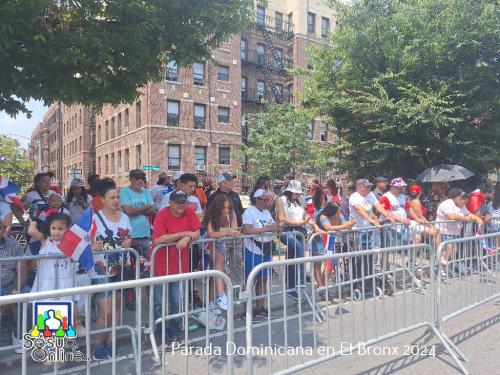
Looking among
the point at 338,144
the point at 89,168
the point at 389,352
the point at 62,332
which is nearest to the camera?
the point at 62,332

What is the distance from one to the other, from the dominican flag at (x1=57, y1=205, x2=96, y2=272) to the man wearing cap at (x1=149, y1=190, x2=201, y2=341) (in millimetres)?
737

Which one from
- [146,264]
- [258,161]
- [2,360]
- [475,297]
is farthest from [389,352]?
[258,161]

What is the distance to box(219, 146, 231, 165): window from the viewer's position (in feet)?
103

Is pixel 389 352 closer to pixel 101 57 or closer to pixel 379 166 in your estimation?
pixel 101 57

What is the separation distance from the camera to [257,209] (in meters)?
6.00

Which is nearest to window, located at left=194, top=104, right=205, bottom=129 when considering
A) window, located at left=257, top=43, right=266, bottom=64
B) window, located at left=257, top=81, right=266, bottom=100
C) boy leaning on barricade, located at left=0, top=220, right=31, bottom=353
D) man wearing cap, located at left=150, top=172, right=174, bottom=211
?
window, located at left=257, top=81, right=266, bottom=100

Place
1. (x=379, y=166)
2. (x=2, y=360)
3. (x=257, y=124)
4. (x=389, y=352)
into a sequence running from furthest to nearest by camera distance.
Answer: (x=257, y=124) → (x=379, y=166) → (x=389, y=352) → (x=2, y=360)

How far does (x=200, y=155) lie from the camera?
30.5 metres

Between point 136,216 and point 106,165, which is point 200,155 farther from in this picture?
point 136,216

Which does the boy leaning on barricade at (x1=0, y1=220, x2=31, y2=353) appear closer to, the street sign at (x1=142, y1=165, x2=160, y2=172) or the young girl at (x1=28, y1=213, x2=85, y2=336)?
the young girl at (x1=28, y1=213, x2=85, y2=336)

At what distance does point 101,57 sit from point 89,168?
36964mm

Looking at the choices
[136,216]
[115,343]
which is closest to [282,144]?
[136,216]

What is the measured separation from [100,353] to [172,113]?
2629 cm

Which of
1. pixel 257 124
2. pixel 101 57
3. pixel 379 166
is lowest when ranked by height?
pixel 379 166
